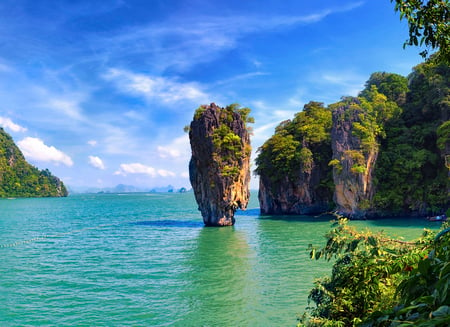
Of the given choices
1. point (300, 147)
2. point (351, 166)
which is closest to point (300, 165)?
point (300, 147)

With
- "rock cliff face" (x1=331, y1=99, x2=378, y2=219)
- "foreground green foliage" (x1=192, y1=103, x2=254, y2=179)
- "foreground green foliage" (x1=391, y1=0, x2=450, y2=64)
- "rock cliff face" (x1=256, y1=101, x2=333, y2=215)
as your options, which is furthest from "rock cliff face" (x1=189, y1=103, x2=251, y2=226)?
"foreground green foliage" (x1=391, y1=0, x2=450, y2=64)

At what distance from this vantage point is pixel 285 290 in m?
14.1

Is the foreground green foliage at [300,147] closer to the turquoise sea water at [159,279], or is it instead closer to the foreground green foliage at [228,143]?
the foreground green foliage at [228,143]

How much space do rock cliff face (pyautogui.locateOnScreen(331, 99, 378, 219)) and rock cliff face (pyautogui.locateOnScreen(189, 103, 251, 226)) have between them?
11.4 metres

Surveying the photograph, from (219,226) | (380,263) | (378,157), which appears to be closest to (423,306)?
(380,263)

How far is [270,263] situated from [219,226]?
18274 millimetres

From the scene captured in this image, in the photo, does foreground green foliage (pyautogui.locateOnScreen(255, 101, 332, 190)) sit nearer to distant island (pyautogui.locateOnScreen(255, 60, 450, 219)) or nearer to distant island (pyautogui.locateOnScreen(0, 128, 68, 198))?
distant island (pyautogui.locateOnScreen(255, 60, 450, 219))

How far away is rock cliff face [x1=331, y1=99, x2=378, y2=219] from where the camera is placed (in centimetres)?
3891

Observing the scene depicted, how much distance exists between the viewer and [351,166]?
3922cm

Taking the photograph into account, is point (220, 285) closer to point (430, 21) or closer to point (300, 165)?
point (430, 21)

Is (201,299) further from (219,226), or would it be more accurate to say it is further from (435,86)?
(435,86)

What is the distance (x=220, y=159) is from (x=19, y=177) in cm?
13030

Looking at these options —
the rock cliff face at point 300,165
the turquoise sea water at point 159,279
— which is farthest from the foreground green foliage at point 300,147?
the turquoise sea water at point 159,279

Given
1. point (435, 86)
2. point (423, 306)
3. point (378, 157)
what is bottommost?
point (423, 306)
